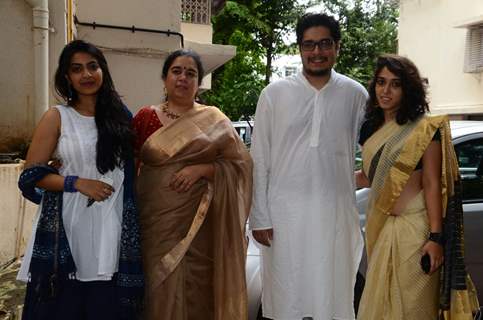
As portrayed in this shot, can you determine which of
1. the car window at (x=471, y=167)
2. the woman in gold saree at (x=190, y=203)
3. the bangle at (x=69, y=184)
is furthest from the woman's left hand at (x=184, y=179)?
the car window at (x=471, y=167)

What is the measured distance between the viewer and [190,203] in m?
2.61

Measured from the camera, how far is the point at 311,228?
106 inches

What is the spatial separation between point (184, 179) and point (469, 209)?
206 centimetres

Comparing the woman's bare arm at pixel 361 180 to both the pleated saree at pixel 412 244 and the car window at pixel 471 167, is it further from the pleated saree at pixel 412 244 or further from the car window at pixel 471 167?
the car window at pixel 471 167

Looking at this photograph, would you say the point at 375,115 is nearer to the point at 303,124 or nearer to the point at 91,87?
the point at 303,124

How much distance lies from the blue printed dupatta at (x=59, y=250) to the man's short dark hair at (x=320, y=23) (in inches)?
47.4

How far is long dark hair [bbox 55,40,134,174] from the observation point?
7.47ft

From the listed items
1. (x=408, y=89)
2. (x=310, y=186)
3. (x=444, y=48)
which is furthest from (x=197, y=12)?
(x=408, y=89)

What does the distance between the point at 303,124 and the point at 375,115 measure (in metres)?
0.38

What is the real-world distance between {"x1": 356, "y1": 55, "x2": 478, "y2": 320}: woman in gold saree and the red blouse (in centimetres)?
115

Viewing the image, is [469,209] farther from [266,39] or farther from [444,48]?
[266,39]

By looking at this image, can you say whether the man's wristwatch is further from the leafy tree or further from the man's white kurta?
the leafy tree

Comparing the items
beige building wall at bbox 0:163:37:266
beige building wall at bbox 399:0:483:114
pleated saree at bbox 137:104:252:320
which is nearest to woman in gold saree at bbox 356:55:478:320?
pleated saree at bbox 137:104:252:320

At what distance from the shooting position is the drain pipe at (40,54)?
4.53 m
